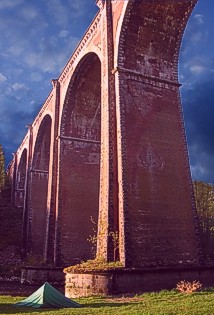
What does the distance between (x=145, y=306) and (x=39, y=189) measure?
67.2ft

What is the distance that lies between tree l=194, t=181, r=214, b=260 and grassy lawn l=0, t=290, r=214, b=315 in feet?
67.3

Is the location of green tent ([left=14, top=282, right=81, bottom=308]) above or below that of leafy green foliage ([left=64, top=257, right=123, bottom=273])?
below

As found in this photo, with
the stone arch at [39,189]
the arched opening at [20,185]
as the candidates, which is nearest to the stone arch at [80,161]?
the stone arch at [39,189]

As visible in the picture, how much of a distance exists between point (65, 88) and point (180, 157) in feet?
31.7

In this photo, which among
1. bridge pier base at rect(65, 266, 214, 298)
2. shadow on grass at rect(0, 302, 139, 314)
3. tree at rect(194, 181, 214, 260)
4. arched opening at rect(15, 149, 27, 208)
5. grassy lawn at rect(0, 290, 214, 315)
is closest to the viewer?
grassy lawn at rect(0, 290, 214, 315)

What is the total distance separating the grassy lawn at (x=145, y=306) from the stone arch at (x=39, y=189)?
655 inches

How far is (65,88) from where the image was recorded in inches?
794

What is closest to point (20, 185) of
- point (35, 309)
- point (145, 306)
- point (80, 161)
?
point (80, 161)

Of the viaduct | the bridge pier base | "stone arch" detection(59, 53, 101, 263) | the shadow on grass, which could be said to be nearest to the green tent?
the shadow on grass

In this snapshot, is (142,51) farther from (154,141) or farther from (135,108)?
(154,141)

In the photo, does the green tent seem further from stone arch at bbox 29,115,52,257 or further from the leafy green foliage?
stone arch at bbox 29,115,52,257

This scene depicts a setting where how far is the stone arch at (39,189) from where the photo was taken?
84.2 feet

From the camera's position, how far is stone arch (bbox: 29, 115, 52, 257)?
84.2 feet

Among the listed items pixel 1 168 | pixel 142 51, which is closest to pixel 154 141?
pixel 142 51
